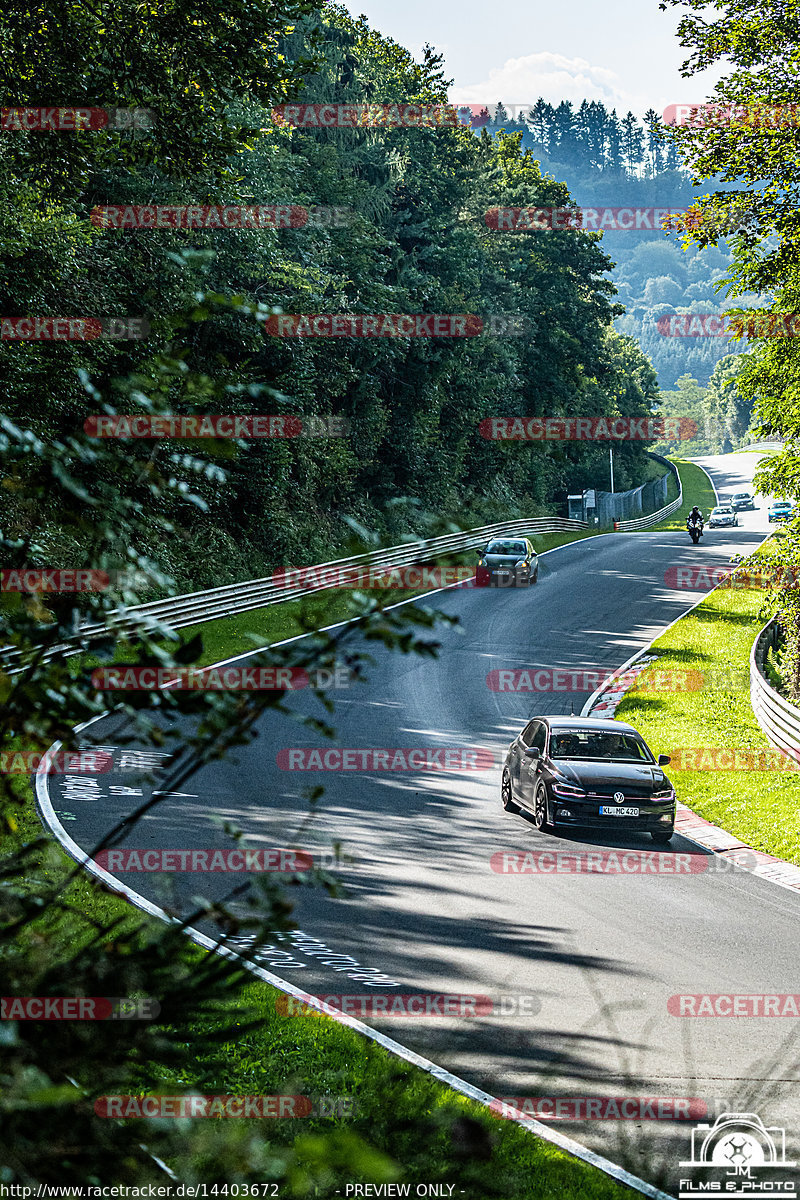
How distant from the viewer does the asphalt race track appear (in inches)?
278

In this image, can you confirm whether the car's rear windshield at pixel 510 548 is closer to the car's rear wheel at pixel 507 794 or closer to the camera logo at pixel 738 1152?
the car's rear wheel at pixel 507 794

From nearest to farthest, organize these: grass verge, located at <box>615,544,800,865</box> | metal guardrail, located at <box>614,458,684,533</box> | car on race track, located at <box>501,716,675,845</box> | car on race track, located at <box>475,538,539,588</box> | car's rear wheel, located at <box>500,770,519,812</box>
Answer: car on race track, located at <box>501,716,675,845</box>, grass verge, located at <box>615,544,800,865</box>, car's rear wheel, located at <box>500,770,519,812</box>, car on race track, located at <box>475,538,539,588</box>, metal guardrail, located at <box>614,458,684,533</box>

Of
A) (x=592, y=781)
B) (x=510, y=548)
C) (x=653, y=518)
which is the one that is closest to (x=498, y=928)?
(x=592, y=781)

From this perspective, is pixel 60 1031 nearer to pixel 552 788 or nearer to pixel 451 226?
pixel 552 788

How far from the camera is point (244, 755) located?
17016mm

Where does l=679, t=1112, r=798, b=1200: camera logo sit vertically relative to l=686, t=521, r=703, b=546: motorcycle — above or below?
below

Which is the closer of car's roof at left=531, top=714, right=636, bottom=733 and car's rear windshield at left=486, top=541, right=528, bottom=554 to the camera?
car's roof at left=531, top=714, right=636, bottom=733

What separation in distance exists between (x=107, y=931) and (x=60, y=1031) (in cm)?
23

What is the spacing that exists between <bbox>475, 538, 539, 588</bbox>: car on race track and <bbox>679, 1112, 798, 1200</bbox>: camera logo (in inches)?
1152

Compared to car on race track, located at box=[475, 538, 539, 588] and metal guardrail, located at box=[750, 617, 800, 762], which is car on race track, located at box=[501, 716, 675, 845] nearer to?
metal guardrail, located at box=[750, 617, 800, 762]

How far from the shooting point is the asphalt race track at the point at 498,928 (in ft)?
23.2

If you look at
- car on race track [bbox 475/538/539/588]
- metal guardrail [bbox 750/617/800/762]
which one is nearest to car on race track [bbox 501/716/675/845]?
metal guardrail [bbox 750/617/800/762]

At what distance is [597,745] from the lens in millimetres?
15156

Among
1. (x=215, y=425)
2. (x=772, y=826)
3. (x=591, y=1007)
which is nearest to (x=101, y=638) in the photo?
(x=215, y=425)
